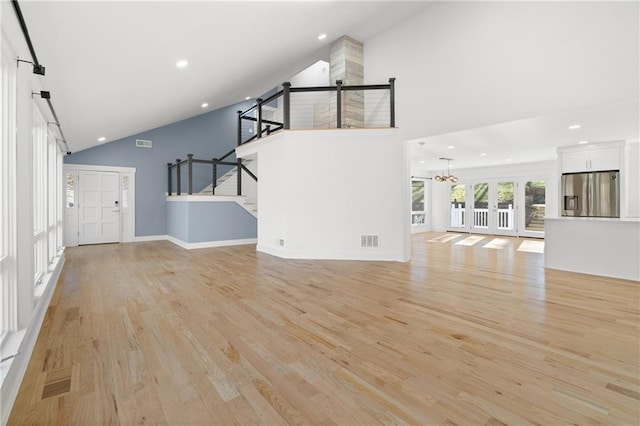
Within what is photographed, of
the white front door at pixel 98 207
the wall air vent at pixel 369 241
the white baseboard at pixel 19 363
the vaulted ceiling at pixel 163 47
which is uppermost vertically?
the vaulted ceiling at pixel 163 47

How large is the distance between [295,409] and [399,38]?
643 cm

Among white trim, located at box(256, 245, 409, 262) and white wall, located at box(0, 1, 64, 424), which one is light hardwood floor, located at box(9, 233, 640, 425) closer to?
white wall, located at box(0, 1, 64, 424)

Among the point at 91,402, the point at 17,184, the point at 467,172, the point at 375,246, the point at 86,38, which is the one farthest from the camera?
the point at 467,172

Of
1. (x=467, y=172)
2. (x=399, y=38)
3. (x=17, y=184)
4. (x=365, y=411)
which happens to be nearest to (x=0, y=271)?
(x=17, y=184)

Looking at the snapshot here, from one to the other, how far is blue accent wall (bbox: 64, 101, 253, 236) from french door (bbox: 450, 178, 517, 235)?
8.62 meters

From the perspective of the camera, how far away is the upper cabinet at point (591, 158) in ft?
20.0

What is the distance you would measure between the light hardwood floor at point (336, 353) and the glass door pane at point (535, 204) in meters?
5.91

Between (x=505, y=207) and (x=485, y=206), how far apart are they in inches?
24.5

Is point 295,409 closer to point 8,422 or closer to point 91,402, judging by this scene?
point 91,402

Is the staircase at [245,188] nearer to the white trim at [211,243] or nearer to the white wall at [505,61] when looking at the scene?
the white trim at [211,243]

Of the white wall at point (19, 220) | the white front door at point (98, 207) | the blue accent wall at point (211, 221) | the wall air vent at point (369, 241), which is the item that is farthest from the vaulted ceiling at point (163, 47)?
the wall air vent at point (369, 241)

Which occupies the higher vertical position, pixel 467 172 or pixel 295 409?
pixel 467 172

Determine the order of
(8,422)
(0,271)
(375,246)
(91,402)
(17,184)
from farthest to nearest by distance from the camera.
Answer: (375,246) < (17,184) < (0,271) < (91,402) < (8,422)

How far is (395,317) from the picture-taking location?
111 inches
